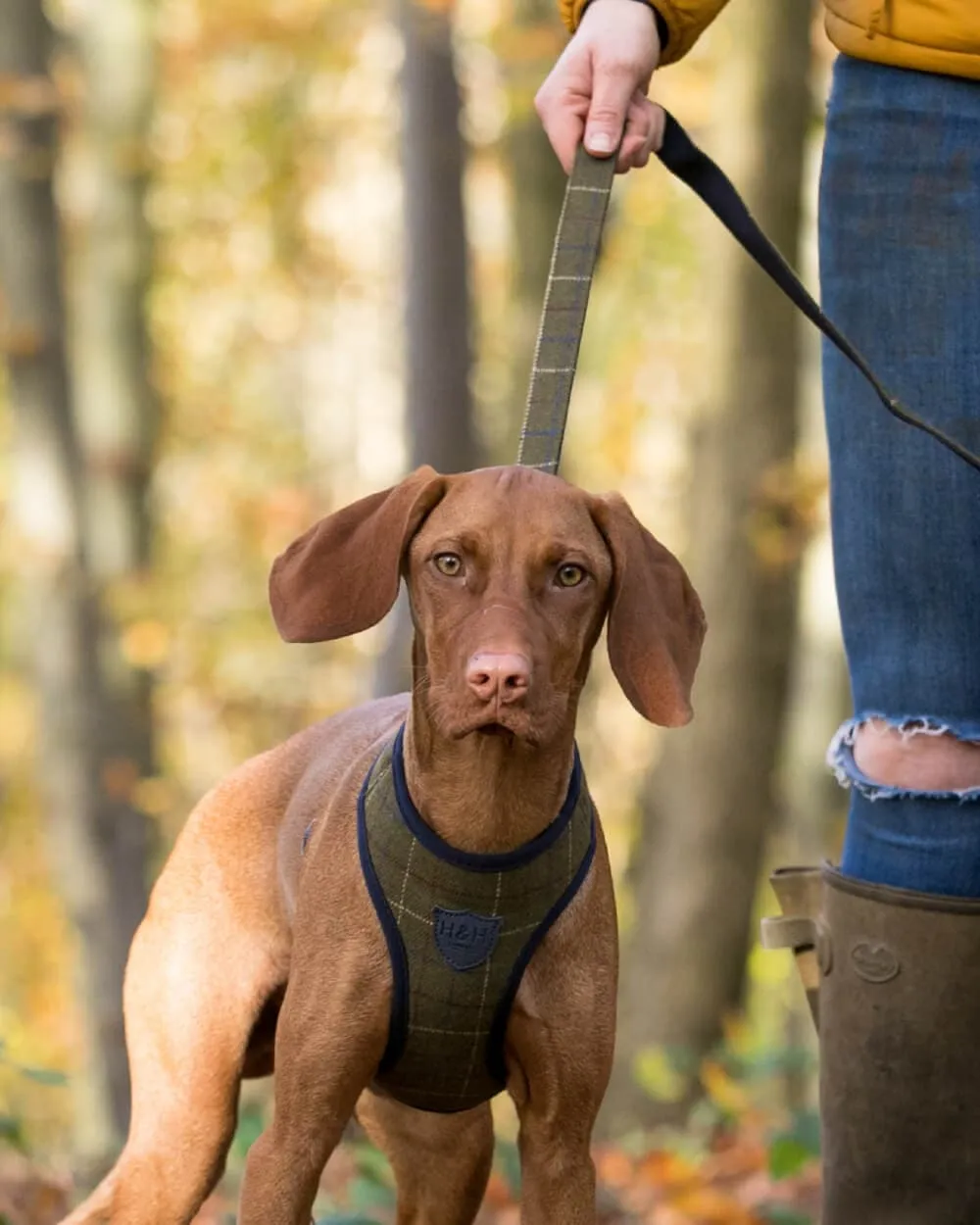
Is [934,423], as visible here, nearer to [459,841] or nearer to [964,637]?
[964,637]

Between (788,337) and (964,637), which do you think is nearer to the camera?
(964,637)

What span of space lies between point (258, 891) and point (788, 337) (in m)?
5.97

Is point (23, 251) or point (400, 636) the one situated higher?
point (23, 251)

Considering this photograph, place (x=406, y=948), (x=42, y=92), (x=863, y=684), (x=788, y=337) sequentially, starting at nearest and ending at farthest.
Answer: (x=406, y=948), (x=863, y=684), (x=788, y=337), (x=42, y=92)

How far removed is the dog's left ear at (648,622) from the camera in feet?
10.6

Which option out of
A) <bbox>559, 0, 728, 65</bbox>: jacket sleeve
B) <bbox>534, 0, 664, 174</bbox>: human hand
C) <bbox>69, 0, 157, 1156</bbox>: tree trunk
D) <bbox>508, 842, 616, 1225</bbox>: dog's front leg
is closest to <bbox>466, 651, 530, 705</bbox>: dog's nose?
<bbox>508, 842, 616, 1225</bbox>: dog's front leg

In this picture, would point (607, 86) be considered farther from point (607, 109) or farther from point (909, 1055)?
point (909, 1055)

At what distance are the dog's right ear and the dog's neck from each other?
20cm

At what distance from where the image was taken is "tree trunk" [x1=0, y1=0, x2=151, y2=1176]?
11969mm

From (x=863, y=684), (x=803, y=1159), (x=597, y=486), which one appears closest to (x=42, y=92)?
(x=803, y=1159)

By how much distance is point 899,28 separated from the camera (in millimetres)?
3344

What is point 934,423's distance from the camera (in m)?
3.40

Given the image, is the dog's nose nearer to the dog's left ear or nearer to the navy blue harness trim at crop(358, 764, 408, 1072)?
the dog's left ear

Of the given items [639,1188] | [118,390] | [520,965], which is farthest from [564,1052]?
[118,390]
